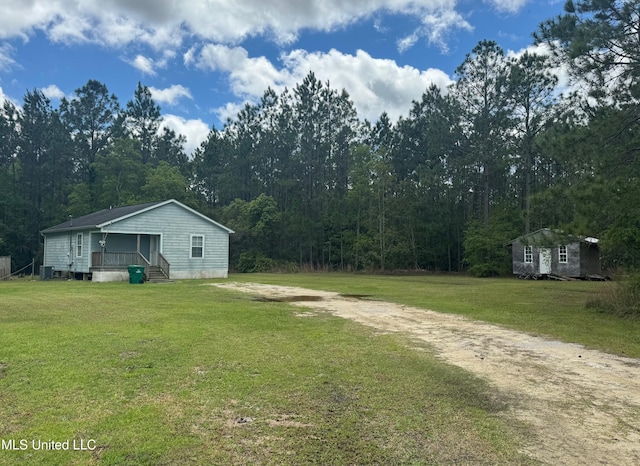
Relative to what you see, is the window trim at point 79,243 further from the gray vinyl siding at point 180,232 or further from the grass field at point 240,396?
the grass field at point 240,396

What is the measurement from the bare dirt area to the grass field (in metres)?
0.27

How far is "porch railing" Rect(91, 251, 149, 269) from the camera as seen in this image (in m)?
21.8

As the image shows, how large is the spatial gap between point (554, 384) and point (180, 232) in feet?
71.6

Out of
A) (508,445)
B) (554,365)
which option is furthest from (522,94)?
(508,445)

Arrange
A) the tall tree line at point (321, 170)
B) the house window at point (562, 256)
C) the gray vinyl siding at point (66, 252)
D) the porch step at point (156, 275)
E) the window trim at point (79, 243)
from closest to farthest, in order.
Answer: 1. the porch step at point (156, 275)
2. the gray vinyl siding at point (66, 252)
3. the window trim at point (79, 243)
4. the house window at point (562, 256)
5. the tall tree line at point (321, 170)

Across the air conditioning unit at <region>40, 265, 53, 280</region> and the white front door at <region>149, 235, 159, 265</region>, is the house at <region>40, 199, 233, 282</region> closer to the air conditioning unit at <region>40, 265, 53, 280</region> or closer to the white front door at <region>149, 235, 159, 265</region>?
the white front door at <region>149, 235, 159, 265</region>

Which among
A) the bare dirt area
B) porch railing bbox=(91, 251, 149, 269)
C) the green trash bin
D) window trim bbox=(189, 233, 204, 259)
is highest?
window trim bbox=(189, 233, 204, 259)

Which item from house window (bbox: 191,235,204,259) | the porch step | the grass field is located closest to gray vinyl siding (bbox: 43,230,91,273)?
the porch step

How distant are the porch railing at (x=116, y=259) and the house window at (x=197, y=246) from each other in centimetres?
268

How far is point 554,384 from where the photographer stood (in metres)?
4.87

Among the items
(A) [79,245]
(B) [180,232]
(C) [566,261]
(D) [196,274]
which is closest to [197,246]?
A: (B) [180,232]

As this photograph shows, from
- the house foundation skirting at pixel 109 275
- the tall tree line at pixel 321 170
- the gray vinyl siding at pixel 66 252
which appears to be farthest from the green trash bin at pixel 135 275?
the tall tree line at pixel 321 170

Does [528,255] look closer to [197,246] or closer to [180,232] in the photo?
[197,246]

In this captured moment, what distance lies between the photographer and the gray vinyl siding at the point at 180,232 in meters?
22.9
